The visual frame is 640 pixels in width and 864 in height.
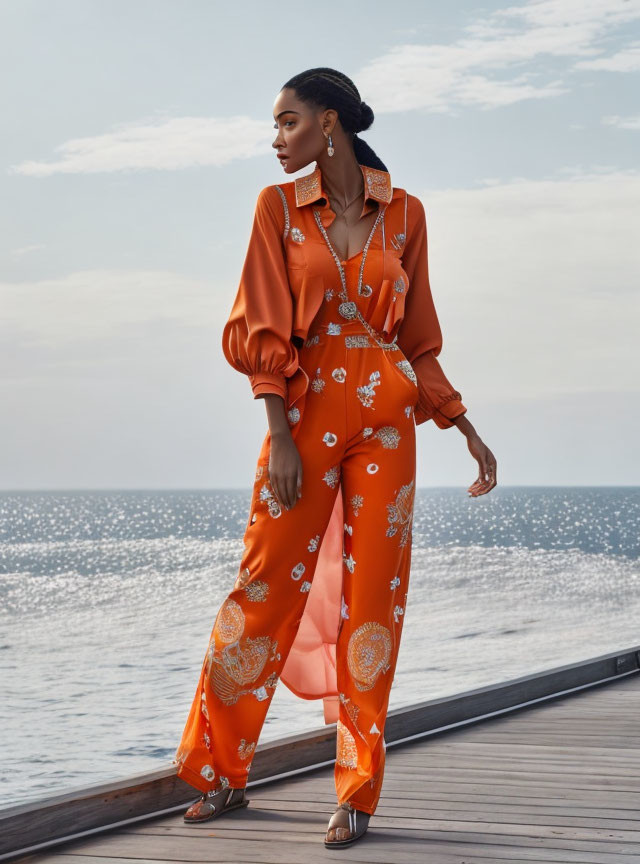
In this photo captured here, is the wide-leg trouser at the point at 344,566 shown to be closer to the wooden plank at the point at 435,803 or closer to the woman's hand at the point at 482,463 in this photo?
the wooden plank at the point at 435,803

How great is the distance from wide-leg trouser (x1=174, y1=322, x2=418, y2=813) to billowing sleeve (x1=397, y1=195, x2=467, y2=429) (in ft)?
0.62

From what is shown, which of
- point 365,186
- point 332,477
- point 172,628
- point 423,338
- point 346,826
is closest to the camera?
point 346,826

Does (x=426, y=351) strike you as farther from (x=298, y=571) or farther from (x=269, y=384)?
(x=298, y=571)

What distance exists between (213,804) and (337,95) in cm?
146

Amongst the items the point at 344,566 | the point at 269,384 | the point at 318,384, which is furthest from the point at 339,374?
the point at 344,566

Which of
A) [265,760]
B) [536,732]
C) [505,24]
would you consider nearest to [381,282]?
[265,760]

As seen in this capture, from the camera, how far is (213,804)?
219 cm

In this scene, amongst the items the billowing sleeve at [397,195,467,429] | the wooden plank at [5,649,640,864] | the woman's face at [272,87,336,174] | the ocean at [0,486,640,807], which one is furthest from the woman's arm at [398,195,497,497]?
the ocean at [0,486,640,807]

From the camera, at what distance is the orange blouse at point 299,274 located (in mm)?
2096

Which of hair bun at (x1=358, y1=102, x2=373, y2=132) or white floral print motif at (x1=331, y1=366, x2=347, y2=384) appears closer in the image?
white floral print motif at (x1=331, y1=366, x2=347, y2=384)

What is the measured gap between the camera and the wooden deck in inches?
77.2

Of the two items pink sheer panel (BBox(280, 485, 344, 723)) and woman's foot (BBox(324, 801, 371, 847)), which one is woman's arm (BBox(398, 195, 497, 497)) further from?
woman's foot (BBox(324, 801, 371, 847))

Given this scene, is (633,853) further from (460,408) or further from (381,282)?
(381,282)

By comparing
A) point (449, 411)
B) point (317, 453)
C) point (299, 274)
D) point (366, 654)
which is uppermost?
point (299, 274)
